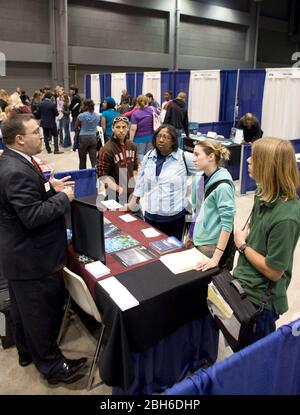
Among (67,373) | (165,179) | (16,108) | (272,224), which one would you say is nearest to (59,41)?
(16,108)

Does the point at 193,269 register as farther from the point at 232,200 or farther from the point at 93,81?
the point at 93,81

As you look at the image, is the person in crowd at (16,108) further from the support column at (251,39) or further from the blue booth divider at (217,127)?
the support column at (251,39)

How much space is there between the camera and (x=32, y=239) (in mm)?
1844

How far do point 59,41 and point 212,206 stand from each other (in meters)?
12.9

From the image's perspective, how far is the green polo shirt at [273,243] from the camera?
1445 mm

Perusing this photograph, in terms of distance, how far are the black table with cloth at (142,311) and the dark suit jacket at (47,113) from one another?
6.65 metres

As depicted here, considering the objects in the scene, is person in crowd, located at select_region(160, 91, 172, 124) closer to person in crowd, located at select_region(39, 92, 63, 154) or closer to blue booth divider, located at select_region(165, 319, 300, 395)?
person in crowd, located at select_region(39, 92, 63, 154)

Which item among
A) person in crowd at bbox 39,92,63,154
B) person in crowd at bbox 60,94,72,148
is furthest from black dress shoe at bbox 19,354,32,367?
person in crowd at bbox 60,94,72,148

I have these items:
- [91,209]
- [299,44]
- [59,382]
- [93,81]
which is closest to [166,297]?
[91,209]

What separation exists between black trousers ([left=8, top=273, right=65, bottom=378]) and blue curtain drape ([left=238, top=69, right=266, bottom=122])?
21.7 feet

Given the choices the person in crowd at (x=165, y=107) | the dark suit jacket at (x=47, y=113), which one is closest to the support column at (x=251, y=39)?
the person in crowd at (x=165, y=107)

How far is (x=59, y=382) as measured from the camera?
7.12ft

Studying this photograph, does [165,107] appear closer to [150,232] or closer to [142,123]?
[142,123]
